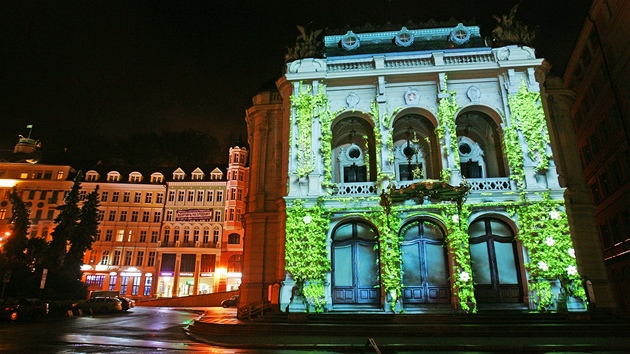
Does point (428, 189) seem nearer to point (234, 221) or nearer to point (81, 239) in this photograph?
point (81, 239)

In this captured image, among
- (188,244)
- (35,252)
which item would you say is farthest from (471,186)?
(188,244)

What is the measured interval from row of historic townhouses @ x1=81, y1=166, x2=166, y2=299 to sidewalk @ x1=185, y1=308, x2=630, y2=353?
1646 inches

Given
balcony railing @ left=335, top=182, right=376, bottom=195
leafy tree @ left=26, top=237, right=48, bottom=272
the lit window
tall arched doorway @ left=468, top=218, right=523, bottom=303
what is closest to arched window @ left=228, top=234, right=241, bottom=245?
leafy tree @ left=26, top=237, right=48, bottom=272

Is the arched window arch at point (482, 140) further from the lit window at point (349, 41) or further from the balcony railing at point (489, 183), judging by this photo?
the lit window at point (349, 41)

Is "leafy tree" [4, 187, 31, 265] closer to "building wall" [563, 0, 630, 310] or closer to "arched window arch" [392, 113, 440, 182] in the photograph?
"arched window arch" [392, 113, 440, 182]

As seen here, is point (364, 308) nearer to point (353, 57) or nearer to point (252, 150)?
point (252, 150)

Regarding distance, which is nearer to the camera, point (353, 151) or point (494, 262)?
point (494, 262)

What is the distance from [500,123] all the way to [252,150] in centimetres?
1609

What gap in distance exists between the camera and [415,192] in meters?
19.3

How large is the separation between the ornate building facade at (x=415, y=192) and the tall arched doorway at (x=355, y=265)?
60 mm

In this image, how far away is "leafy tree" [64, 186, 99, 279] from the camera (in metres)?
34.9

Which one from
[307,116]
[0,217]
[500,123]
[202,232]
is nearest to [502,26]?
[500,123]

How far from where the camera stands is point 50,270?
3278 centimetres

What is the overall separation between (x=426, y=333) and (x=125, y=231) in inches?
2098
